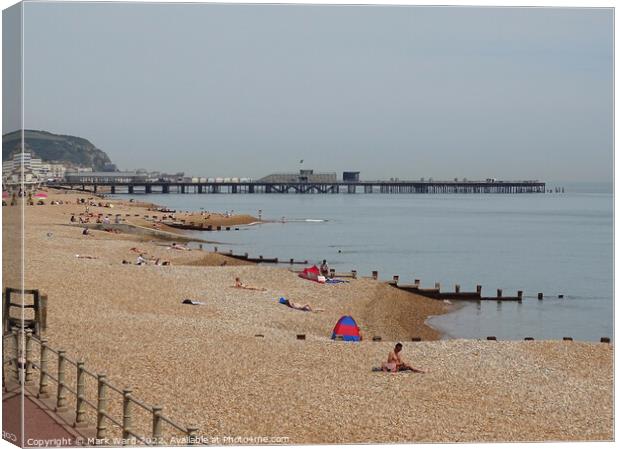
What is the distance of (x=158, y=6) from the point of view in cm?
916

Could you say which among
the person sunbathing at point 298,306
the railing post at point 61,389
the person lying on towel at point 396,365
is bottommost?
the person sunbathing at point 298,306

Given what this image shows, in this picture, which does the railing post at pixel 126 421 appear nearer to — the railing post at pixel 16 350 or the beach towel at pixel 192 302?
the railing post at pixel 16 350

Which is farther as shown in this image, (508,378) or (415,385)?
(508,378)

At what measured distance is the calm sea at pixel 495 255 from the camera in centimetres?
2234

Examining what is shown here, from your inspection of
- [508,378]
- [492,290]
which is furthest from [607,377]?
[492,290]

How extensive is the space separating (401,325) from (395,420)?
1084 centimetres

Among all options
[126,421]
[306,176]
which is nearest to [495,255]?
[306,176]

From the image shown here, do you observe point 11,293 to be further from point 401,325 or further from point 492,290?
point 492,290

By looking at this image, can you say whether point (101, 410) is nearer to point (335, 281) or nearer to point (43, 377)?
point (43, 377)

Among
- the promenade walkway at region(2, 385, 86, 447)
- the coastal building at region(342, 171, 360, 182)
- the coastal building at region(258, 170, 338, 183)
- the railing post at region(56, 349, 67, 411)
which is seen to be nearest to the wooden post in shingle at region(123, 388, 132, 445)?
the promenade walkway at region(2, 385, 86, 447)

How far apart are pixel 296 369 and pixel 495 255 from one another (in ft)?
93.9

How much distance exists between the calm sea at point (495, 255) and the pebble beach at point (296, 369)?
8.19ft

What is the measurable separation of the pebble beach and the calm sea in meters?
2.50

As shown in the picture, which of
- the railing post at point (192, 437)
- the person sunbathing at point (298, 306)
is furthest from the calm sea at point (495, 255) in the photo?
the railing post at point (192, 437)
